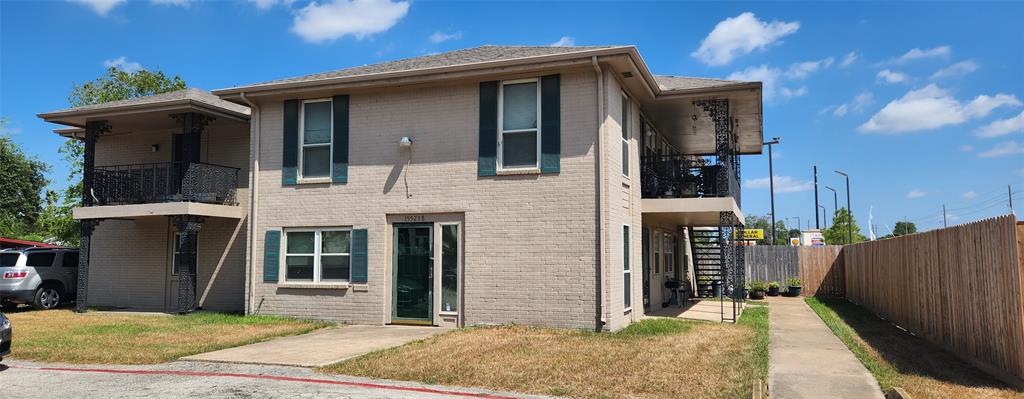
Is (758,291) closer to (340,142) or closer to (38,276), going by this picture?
(340,142)

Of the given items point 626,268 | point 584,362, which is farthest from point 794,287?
point 584,362

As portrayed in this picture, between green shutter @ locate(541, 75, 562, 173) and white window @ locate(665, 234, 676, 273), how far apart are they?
8.45m

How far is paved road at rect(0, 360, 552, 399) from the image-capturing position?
24.7 feet

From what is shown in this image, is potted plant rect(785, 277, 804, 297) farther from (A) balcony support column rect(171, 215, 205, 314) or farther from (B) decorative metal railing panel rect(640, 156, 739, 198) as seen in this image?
(A) balcony support column rect(171, 215, 205, 314)

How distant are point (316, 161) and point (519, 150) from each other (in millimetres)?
4479

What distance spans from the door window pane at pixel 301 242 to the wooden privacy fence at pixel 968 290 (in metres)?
11.2

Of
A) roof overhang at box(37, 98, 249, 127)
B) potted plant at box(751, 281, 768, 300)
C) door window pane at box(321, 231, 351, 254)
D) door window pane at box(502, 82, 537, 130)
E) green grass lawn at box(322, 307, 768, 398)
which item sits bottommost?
green grass lawn at box(322, 307, 768, 398)

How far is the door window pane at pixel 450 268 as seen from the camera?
13.6 metres

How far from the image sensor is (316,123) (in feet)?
49.3

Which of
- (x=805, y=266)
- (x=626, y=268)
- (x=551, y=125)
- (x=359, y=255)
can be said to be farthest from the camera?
(x=805, y=266)

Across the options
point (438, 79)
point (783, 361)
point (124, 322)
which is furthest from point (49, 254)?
point (783, 361)

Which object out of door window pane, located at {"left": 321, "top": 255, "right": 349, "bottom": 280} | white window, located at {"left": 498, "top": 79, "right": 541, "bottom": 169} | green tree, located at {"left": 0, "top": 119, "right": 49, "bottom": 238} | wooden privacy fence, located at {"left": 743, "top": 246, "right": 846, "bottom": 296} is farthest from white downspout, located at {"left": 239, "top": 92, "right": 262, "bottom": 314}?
green tree, located at {"left": 0, "top": 119, "right": 49, "bottom": 238}

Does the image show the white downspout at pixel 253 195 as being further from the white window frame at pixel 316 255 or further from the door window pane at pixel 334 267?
the door window pane at pixel 334 267

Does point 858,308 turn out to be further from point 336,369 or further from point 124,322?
point 124,322
